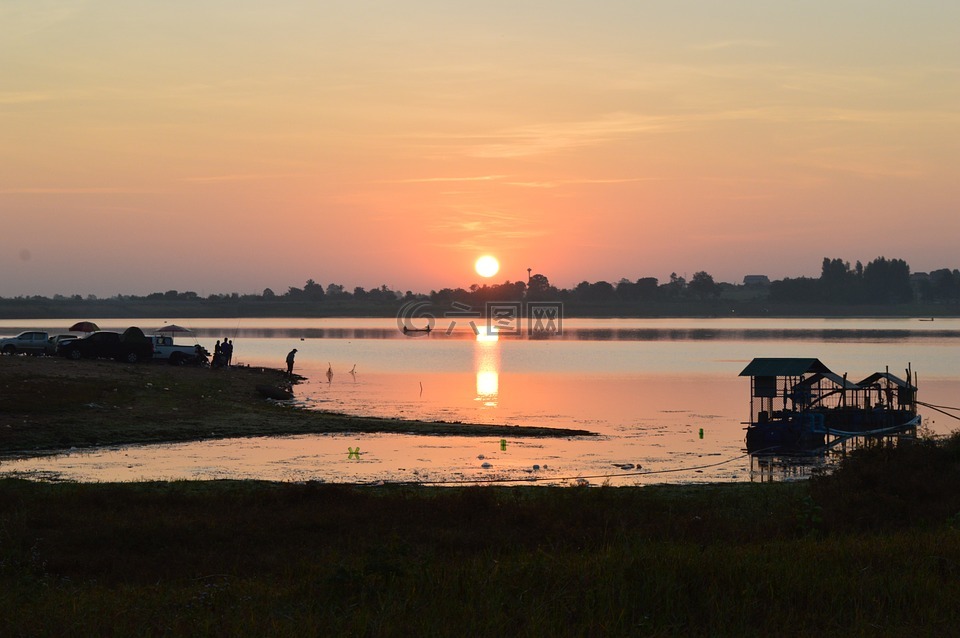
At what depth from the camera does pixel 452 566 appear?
13.5 metres

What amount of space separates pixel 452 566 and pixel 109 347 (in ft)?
184

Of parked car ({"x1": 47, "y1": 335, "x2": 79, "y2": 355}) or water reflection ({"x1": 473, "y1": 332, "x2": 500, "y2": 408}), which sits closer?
water reflection ({"x1": 473, "y1": 332, "x2": 500, "y2": 408})

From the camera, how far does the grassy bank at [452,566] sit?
11.0m

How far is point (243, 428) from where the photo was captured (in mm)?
41094

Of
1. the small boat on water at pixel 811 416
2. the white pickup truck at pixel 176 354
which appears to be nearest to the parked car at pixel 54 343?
the white pickup truck at pixel 176 354

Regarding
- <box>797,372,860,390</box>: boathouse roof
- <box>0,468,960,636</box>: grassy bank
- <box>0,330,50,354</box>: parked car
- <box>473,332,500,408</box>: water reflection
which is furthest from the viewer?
<box>0,330,50,354</box>: parked car

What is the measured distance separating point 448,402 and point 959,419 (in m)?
29.3

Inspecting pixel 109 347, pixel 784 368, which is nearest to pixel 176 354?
pixel 109 347

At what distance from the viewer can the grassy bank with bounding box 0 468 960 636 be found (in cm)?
1096

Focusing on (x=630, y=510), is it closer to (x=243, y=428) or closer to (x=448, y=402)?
(x=243, y=428)

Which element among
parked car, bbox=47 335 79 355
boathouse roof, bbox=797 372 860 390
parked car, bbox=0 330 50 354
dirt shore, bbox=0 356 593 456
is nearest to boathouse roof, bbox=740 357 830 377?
boathouse roof, bbox=797 372 860 390

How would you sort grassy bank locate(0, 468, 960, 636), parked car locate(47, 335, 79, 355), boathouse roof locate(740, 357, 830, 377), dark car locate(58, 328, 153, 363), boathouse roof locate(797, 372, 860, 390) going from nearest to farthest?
grassy bank locate(0, 468, 960, 636), boathouse roof locate(740, 357, 830, 377), boathouse roof locate(797, 372, 860, 390), dark car locate(58, 328, 153, 363), parked car locate(47, 335, 79, 355)

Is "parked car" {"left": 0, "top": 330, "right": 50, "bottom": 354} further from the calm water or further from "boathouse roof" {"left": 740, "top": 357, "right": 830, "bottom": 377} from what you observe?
"boathouse roof" {"left": 740, "top": 357, "right": 830, "bottom": 377}

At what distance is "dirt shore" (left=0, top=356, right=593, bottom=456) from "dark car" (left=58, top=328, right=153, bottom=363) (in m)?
6.09
